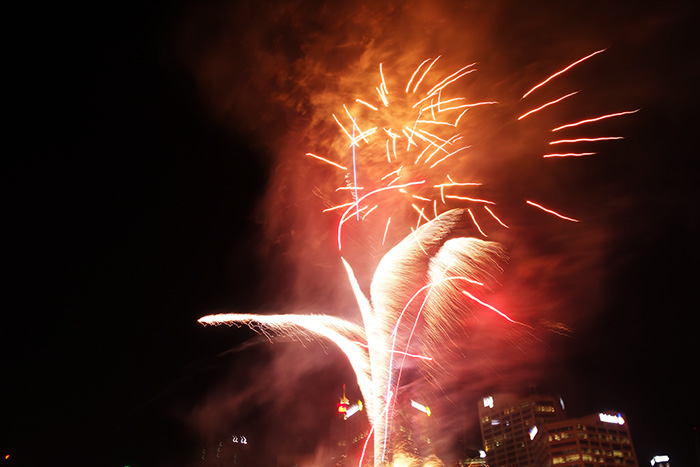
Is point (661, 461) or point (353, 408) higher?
point (353, 408)

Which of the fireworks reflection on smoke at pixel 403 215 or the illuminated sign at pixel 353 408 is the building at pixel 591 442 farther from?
the fireworks reflection on smoke at pixel 403 215

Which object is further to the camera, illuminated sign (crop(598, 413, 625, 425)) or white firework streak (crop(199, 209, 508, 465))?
illuminated sign (crop(598, 413, 625, 425))

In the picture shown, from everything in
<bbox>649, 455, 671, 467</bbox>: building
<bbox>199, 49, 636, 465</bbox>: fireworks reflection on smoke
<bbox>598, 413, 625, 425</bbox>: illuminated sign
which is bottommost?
<bbox>649, 455, 671, 467</bbox>: building

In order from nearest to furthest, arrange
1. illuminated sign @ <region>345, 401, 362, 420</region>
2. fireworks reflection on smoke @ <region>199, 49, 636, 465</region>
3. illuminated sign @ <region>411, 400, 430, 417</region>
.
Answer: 1. fireworks reflection on smoke @ <region>199, 49, 636, 465</region>
2. illuminated sign @ <region>345, 401, 362, 420</region>
3. illuminated sign @ <region>411, 400, 430, 417</region>

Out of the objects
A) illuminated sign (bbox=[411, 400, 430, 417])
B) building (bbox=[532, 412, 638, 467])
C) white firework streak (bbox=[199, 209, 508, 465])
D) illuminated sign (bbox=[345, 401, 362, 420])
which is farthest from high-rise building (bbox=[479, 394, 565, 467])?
white firework streak (bbox=[199, 209, 508, 465])

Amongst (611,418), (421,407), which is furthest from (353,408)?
(611,418)

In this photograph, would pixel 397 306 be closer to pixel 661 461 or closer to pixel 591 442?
pixel 661 461

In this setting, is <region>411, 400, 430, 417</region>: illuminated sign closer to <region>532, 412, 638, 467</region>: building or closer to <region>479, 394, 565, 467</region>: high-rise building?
<region>532, 412, 638, 467</region>: building

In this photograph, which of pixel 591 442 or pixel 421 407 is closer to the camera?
pixel 421 407
